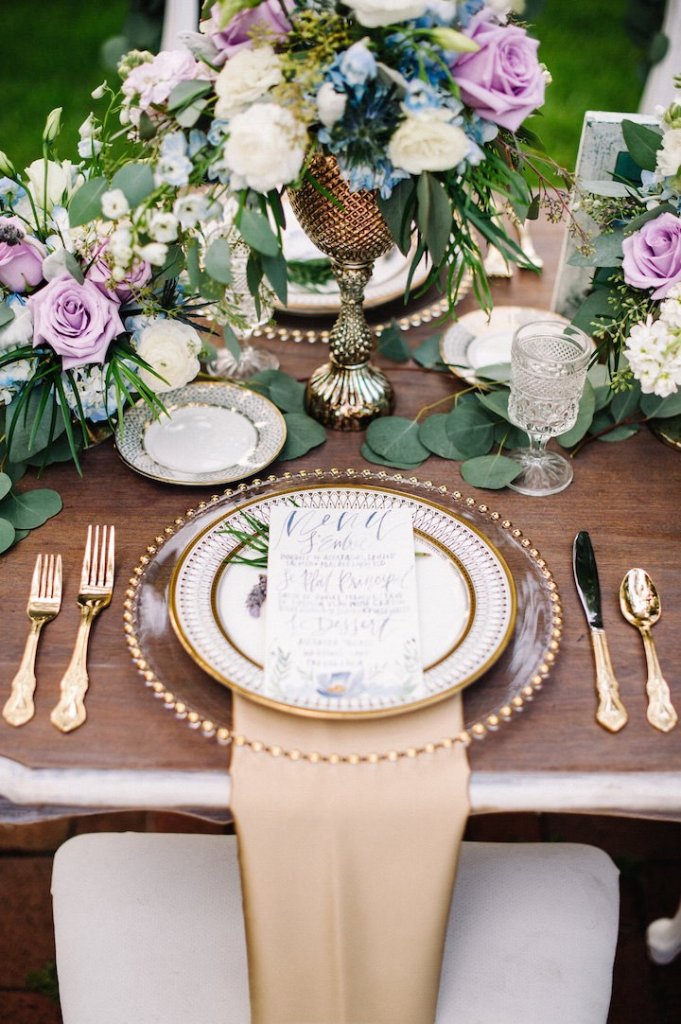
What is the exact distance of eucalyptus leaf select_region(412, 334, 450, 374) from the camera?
1.29m

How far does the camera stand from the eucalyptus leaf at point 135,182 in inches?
35.1

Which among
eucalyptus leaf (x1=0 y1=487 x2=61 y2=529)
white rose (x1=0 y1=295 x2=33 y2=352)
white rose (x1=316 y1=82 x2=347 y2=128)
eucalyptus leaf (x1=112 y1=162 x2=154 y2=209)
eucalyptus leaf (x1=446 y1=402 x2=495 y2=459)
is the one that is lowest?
eucalyptus leaf (x1=0 y1=487 x2=61 y2=529)

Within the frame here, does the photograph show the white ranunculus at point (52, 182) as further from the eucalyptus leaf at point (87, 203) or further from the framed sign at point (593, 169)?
the framed sign at point (593, 169)

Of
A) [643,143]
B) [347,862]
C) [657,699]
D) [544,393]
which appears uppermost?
[643,143]

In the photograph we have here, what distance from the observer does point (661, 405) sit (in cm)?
116

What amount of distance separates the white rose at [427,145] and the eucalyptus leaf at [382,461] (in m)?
0.36

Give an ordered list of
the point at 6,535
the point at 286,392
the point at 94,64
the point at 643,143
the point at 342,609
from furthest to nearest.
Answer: the point at 94,64, the point at 286,392, the point at 643,143, the point at 6,535, the point at 342,609

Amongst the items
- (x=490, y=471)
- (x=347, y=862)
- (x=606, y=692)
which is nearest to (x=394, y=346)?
(x=490, y=471)

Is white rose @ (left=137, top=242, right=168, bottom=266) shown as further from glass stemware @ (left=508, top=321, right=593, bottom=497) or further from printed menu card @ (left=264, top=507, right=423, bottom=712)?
glass stemware @ (left=508, top=321, right=593, bottom=497)

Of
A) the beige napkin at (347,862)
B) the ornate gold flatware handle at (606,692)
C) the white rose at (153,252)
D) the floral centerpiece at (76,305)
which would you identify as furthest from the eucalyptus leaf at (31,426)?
the ornate gold flatware handle at (606,692)

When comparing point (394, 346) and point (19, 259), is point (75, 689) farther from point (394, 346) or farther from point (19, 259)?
point (394, 346)

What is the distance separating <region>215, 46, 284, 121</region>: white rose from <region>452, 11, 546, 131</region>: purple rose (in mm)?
172

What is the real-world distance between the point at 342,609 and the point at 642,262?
536mm

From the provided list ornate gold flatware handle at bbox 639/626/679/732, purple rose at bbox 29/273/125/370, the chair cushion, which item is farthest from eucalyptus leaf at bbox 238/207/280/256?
the chair cushion
